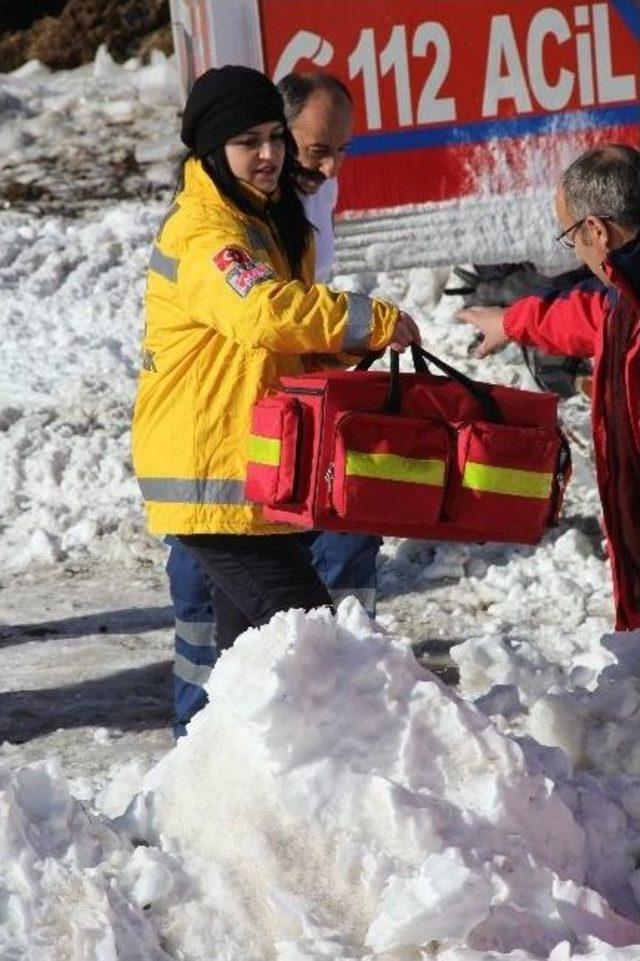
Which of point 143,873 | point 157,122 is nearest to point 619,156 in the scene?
point 143,873

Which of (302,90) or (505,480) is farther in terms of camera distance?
(302,90)

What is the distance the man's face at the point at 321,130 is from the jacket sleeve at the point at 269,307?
147 cm

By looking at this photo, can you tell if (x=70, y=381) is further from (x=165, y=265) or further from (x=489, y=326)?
(x=165, y=265)

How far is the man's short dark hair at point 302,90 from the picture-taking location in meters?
5.78

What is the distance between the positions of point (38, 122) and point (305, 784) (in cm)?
1046

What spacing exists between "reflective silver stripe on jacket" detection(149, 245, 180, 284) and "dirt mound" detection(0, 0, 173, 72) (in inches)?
411

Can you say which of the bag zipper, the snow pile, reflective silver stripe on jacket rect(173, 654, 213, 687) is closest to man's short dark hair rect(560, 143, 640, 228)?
the bag zipper

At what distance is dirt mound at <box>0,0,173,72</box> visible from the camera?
14.8m

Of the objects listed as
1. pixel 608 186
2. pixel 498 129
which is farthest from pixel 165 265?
pixel 498 129

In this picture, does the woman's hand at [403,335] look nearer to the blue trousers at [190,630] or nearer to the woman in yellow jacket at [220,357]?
the woman in yellow jacket at [220,357]

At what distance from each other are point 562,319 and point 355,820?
163cm

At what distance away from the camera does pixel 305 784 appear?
140 inches

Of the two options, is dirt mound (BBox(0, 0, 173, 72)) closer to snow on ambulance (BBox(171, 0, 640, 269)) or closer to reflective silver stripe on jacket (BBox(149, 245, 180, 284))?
snow on ambulance (BBox(171, 0, 640, 269))

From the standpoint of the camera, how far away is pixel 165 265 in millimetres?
4508
